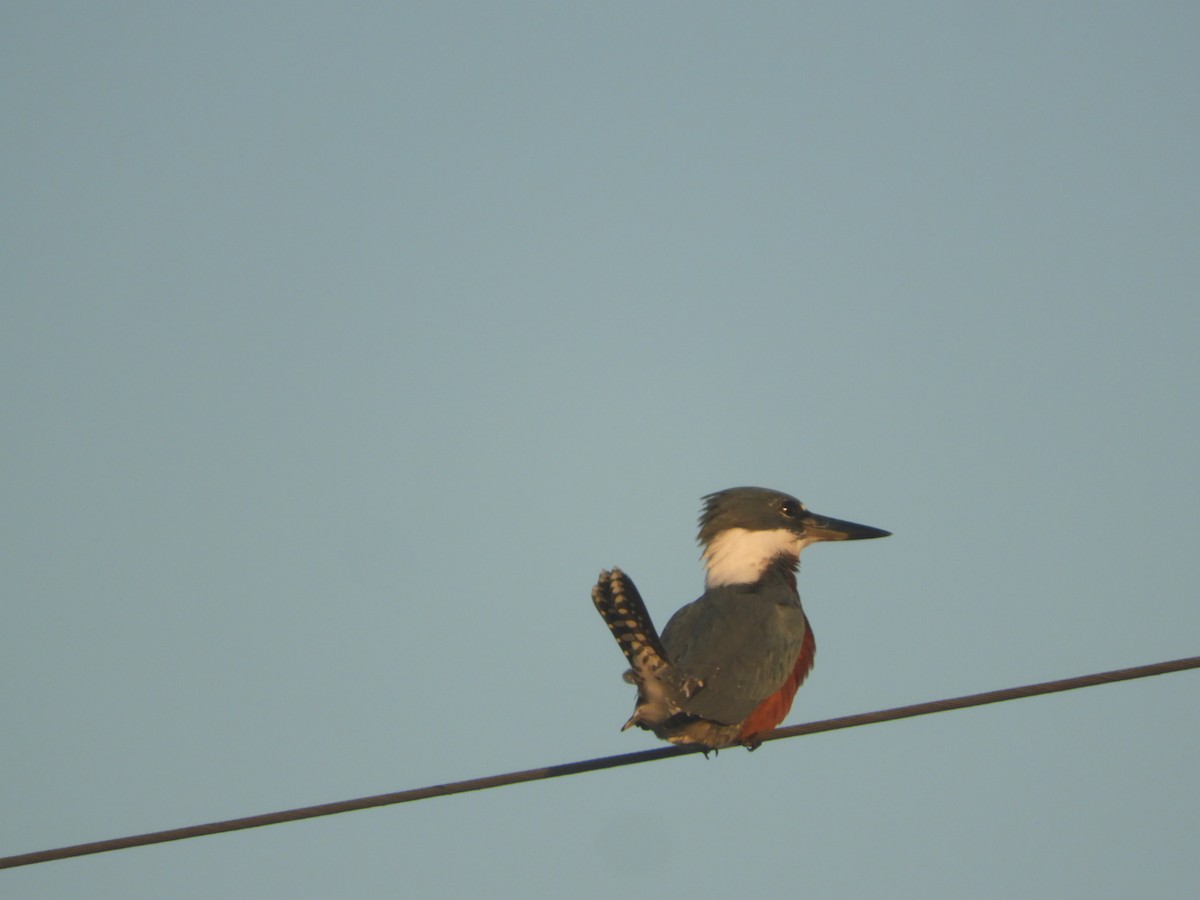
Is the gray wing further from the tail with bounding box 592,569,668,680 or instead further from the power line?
the power line

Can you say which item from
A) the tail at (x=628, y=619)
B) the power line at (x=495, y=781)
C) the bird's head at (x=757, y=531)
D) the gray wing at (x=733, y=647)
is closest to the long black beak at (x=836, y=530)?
the bird's head at (x=757, y=531)

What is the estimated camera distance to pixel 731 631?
9016 millimetres

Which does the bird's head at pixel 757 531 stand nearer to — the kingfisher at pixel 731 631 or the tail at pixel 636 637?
the kingfisher at pixel 731 631

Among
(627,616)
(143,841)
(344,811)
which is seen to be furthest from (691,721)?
(143,841)

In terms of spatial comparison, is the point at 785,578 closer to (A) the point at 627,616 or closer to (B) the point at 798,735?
(A) the point at 627,616

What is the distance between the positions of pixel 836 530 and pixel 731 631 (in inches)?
86.6

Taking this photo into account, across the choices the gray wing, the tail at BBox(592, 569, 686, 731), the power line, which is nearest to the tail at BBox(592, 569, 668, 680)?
the tail at BBox(592, 569, 686, 731)

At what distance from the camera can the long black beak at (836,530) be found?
1088cm

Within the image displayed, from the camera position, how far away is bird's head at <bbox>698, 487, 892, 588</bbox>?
10492mm

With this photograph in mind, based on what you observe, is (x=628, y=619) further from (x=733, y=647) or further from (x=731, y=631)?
(x=731, y=631)

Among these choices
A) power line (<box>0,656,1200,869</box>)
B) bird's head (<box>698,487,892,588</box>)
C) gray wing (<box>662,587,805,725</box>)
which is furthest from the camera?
bird's head (<box>698,487,892,588</box>)

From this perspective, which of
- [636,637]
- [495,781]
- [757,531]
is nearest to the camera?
[495,781]

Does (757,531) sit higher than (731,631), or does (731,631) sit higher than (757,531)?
(757,531)

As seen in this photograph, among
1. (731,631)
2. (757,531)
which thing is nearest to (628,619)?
(731,631)
